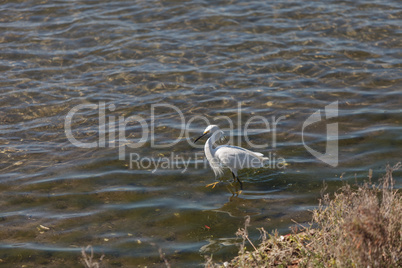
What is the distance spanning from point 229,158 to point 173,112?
2.58m

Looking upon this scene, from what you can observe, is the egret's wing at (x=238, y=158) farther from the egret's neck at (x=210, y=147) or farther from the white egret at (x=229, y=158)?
the egret's neck at (x=210, y=147)

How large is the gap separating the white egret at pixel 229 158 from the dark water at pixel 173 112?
0.29m

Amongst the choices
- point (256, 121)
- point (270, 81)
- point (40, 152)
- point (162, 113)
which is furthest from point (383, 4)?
point (40, 152)

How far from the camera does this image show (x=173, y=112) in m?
10.2

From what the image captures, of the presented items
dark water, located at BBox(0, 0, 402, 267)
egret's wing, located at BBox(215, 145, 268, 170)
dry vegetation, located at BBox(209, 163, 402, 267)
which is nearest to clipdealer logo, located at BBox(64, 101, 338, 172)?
dark water, located at BBox(0, 0, 402, 267)

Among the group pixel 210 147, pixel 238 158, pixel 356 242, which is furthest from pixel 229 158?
pixel 356 242

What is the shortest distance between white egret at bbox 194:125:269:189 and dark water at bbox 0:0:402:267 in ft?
0.94

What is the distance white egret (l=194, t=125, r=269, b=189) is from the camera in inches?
A: 316

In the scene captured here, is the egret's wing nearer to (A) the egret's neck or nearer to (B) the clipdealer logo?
(A) the egret's neck

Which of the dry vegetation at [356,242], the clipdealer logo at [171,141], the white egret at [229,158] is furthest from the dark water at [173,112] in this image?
the dry vegetation at [356,242]

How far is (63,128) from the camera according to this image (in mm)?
9672

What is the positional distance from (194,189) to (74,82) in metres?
5.14

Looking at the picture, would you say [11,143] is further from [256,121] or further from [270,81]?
[270,81]

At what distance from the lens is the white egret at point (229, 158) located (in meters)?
8.03
